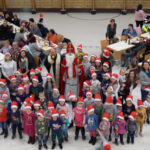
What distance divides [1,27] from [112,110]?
251 inches

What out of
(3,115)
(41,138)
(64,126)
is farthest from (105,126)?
(3,115)

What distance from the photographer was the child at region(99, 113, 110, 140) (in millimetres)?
6930

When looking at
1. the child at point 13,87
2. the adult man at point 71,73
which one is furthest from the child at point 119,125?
the child at point 13,87

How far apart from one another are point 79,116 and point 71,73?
174 cm

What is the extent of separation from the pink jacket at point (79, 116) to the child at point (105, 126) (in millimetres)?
489

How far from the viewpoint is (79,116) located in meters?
7.30

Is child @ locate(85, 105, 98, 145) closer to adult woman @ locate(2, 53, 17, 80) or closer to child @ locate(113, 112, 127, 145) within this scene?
child @ locate(113, 112, 127, 145)

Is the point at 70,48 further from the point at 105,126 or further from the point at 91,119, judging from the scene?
the point at 105,126

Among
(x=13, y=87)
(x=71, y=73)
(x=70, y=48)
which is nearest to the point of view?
(x=13, y=87)

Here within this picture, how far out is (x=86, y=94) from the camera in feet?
24.9

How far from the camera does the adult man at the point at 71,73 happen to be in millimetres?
8578

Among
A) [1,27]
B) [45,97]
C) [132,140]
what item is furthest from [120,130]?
[1,27]

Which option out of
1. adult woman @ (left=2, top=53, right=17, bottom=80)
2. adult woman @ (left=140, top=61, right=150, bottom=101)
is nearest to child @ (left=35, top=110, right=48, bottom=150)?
adult woman @ (left=2, top=53, right=17, bottom=80)

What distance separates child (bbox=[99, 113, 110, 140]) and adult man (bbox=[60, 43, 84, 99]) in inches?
76.7
